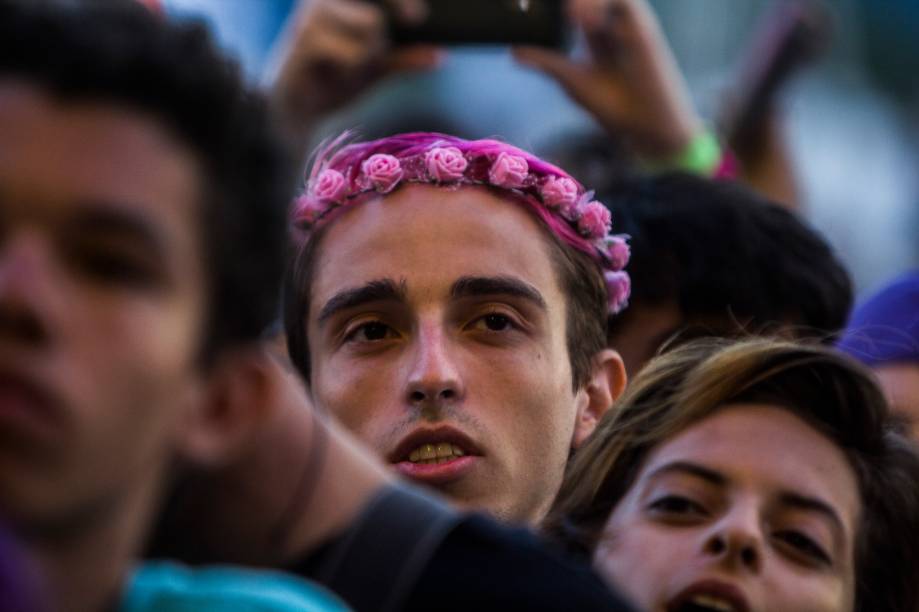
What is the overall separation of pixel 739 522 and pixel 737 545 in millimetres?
40

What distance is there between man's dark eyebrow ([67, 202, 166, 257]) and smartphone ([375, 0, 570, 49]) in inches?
107

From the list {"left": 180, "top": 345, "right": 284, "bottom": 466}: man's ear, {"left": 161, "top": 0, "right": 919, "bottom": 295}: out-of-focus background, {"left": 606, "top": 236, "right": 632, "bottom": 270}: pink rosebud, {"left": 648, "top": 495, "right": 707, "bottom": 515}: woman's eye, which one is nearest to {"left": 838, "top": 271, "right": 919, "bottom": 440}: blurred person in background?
{"left": 606, "top": 236, "right": 632, "bottom": 270}: pink rosebud

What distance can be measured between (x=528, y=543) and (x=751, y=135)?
12.9 feet

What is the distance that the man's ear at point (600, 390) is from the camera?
11.2 ft

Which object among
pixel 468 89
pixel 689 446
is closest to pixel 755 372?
pixel 689 446

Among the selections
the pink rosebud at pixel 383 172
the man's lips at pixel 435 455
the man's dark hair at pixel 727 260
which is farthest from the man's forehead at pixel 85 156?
the man's dark hair at pixel 727 260

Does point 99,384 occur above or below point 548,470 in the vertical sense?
above

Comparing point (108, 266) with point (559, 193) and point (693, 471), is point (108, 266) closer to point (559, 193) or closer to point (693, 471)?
point (693, 471)

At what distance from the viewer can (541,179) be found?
341 centimetres

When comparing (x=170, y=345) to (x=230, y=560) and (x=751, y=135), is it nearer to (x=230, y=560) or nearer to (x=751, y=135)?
(x=230, y=560)

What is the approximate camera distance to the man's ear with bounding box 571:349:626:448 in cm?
343

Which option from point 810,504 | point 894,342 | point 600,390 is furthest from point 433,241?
point 894,342

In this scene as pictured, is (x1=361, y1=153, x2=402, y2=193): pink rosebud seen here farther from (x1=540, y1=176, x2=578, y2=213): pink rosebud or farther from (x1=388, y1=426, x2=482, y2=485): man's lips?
(x1=388, y1=426, x2=482, y2=485): man's lips

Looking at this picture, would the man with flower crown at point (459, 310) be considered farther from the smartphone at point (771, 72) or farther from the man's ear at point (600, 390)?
the smartphone at point (771, 72)
